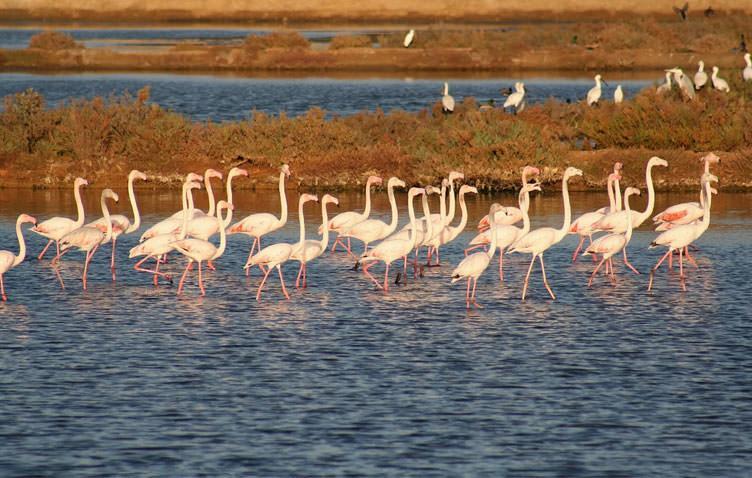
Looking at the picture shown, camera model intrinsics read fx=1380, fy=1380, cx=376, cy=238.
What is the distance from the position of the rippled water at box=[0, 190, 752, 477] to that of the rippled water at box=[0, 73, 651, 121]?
21982 mm

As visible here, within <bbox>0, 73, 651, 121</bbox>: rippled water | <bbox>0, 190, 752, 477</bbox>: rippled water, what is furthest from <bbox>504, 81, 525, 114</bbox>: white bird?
<bbox>0, 190, 752, 477</bbox>: rippled water

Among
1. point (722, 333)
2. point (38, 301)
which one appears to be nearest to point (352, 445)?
point (722, 333)

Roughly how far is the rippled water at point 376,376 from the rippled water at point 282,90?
21982 mm

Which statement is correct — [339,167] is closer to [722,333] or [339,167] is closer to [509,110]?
[509,110]

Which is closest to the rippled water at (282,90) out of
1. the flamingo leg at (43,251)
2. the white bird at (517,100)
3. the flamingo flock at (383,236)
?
the white bird at (517,100)

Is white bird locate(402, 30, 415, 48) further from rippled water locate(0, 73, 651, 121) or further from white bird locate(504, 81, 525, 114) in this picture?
white bird locate(504, 81, 525, 114)

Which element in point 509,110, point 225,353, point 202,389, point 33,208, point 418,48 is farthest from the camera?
point 418,48

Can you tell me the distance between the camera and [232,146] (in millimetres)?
29234

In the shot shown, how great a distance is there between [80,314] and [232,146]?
1324 cm

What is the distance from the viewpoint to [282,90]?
162ft

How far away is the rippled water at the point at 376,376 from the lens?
1077 cm

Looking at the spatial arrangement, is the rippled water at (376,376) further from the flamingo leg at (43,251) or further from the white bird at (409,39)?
the white bird at (409,39)

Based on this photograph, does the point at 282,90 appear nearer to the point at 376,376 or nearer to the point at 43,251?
the point at 43,251

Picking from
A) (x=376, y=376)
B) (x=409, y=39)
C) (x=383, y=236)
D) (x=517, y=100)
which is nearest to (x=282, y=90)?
(x=409, y=39)
